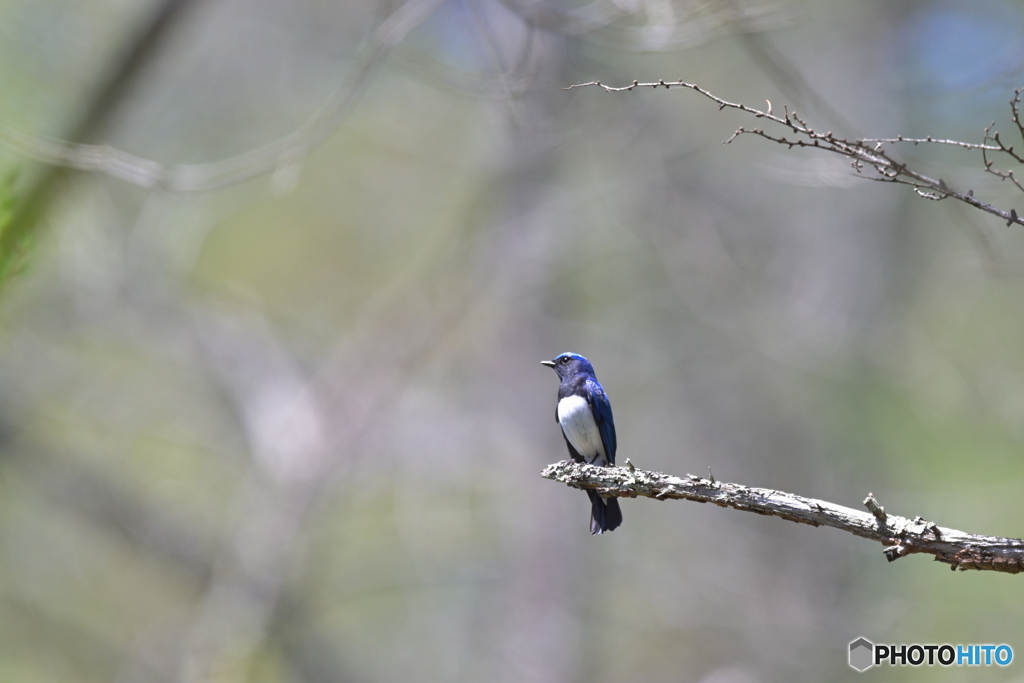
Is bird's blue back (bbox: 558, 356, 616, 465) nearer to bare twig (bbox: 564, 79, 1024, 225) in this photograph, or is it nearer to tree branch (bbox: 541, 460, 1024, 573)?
tree branch (bbox: 541, 460, 1024, 573)

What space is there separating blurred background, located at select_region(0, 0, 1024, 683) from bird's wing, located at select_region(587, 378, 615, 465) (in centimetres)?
497

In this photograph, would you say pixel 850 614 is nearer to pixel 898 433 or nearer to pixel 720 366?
pixel 898 433

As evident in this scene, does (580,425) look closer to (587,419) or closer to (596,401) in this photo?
(587,419)

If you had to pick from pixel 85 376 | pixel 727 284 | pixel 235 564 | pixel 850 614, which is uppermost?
pixel 727 284

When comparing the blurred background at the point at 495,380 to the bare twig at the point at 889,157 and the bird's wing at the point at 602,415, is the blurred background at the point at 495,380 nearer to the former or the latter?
the bird's wing at the point at 602,415

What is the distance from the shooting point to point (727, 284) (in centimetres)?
1033

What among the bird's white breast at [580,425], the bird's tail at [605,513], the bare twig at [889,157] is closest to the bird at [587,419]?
the bird's white breast at [580,425]

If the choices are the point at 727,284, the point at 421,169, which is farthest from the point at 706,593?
the point at 421,169

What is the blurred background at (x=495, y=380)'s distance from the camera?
9.73 meters

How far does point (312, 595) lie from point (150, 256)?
212 inches

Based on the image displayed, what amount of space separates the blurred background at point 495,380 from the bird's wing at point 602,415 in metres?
4.97

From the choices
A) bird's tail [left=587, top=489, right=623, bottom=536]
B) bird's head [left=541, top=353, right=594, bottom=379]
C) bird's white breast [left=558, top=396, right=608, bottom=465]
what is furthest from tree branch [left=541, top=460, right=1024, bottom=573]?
bird's head [left=541, top=353, right=594, bottom=379]

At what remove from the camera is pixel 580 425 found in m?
A: 4.50

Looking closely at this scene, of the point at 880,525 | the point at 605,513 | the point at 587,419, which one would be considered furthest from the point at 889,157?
the point at 587,419
